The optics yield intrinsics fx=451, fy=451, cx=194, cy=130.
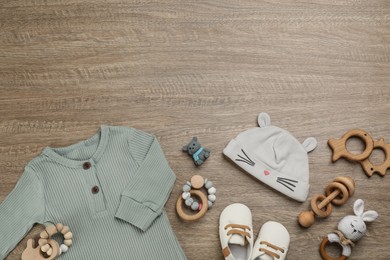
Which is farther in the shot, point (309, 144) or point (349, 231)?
point (309, 144)

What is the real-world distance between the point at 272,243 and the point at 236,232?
0.38 feet

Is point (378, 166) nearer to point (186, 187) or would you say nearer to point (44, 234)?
point (186, 187)

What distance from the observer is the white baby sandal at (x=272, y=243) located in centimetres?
136

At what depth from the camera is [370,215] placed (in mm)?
1386

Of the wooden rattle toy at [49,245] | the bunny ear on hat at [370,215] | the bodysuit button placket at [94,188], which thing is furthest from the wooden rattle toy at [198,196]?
the bunny ear on hat at [370,215]

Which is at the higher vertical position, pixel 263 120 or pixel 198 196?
pixel 263 120

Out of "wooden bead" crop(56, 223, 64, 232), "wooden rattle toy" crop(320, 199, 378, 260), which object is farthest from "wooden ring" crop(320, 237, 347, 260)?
"wooden bead" crop(56, 223, 64, 232)

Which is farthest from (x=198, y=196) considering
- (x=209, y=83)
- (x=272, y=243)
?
(x=209, y=83)

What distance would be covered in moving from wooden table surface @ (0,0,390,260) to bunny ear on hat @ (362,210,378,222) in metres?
0.06

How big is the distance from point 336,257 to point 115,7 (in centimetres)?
111

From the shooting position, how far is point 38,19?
5.08ft

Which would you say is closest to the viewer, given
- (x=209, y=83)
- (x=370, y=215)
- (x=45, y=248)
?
(x=45, y=248)

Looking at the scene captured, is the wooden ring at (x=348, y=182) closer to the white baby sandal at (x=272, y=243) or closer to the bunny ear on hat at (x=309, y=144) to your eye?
the bunny ear on hat at (x=309, y=144)

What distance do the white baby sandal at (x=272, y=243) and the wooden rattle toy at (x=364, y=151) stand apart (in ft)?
0.96
